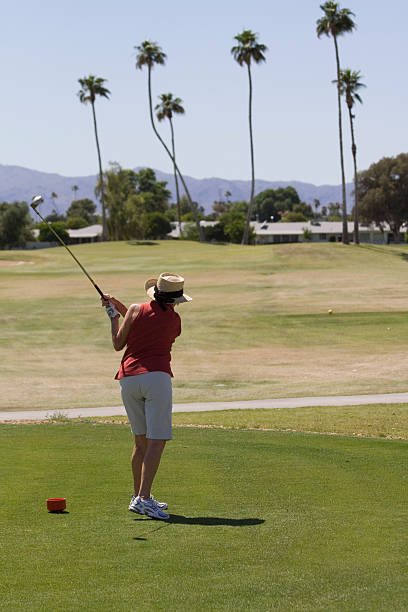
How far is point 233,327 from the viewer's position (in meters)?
42.6

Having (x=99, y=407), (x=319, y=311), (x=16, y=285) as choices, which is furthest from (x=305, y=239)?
(x=99, y=407)

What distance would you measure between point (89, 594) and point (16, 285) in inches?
2265

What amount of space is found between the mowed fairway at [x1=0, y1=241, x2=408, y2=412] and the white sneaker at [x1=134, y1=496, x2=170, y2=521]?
1513 centimetres

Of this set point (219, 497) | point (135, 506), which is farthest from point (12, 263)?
point (135, 506)

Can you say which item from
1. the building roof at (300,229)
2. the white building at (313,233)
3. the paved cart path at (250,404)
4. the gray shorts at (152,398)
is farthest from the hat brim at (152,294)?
the building roof at (300,229)

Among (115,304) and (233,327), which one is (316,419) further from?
(233,327)

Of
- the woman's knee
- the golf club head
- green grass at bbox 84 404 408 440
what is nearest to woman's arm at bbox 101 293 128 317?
the woman's knee

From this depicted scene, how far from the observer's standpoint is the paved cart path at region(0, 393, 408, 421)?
836 inches

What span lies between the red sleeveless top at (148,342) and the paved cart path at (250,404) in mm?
11593

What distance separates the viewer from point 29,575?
685cm

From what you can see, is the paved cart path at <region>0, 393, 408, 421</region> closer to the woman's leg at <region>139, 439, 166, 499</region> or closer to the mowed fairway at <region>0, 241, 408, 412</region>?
the mowed fairway at <region>0, 241, 408, 412</region>

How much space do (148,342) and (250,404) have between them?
1474 cm

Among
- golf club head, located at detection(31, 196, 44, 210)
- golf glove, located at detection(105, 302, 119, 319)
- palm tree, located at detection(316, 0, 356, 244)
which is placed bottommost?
golf glove, located at detection(105, 302, 119, 319)

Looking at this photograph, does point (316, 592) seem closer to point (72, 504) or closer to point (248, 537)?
point (248, 537)
